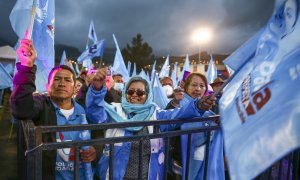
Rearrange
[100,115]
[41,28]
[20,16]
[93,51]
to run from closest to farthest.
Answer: [100,115]
[20,16]
[41,28]
[93,51]

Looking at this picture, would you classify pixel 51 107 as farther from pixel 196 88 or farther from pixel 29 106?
pixel 196 88

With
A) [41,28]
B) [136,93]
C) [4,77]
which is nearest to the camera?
[136,93]

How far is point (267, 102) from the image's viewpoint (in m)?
1.37

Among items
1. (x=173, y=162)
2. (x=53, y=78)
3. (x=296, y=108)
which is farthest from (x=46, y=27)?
(x=296, y=108)

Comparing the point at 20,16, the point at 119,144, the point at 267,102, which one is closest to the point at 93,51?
the point at 20,16

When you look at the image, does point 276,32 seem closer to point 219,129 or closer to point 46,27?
point 219,129

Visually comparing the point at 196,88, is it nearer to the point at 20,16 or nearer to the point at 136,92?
the point at 136,92

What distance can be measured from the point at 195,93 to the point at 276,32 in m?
2.15

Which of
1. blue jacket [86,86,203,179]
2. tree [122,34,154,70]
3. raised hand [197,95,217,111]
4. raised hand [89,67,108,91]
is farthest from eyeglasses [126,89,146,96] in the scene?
tree [122,34,154,70]

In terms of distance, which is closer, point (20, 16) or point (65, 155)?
point (65, 155)

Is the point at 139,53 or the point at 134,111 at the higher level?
the point at 139,53

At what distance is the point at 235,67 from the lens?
1.82 metres

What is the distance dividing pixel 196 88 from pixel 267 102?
7.73 feet

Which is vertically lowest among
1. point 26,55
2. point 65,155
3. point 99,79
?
point 65,155
